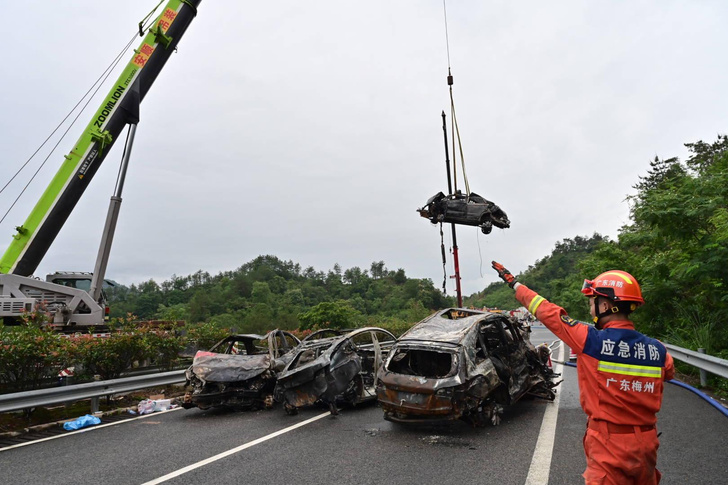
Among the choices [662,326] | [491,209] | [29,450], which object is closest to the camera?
[29,450]

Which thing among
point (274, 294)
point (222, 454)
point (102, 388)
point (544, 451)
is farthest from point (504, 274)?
point (274, 294)

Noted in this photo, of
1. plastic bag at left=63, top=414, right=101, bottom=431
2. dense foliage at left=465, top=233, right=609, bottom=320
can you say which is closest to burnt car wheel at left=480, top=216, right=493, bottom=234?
plastic bag at left=63, top=414, right=101, bottom=431

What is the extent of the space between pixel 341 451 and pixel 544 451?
7.94 feet

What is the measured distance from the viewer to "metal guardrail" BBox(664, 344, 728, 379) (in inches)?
302

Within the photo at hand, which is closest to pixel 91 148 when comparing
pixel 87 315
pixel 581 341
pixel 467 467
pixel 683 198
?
pixel 87 315

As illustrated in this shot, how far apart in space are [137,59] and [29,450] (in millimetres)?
11261

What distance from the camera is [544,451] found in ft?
18.1

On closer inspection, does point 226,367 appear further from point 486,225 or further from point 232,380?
point 486,225

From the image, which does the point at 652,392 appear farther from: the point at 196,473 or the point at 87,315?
the point at 87,315

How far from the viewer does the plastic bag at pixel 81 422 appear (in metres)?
7.39

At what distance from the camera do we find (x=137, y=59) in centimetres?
1370

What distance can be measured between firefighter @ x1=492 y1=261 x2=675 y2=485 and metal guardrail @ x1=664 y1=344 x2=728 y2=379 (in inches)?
236

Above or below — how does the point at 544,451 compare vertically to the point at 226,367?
below

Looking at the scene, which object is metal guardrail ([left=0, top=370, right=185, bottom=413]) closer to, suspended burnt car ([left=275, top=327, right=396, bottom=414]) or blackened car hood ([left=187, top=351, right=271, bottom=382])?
blackened car hood ([left=187, top=351, right=271, bottom=382])
